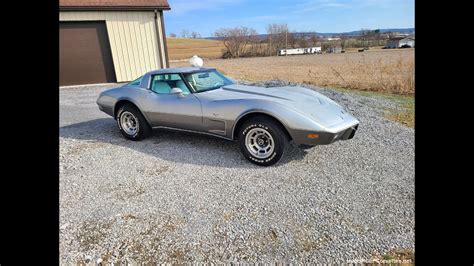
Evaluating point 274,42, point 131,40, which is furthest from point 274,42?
point 131,40

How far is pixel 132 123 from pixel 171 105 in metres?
1.02

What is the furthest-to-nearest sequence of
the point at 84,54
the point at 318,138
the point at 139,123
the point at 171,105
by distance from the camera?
the point at 84,54, the point at 139,123, the point at 171,105, the point at 318,138

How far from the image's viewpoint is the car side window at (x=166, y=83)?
13.3 feet

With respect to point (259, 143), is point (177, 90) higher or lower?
higher

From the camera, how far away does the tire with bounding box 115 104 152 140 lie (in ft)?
14.3

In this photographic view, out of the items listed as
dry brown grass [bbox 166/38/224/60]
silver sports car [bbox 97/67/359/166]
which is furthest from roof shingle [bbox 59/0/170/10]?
dry brown grass [bbox 166/38/224/60]

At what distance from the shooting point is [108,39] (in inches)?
402

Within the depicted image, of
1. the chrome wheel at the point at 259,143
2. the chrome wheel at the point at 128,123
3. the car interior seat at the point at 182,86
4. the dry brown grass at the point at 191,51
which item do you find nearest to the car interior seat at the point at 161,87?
the car interior seat at the point at 182,86

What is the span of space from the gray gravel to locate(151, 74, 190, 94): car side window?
0.88 metres

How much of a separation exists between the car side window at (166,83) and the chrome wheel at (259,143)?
4.23ft

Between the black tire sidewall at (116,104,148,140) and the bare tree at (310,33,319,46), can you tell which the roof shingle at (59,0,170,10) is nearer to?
the black tire sidewall at (116,104,148,140)

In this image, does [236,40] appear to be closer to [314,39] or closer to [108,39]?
[314,39]
